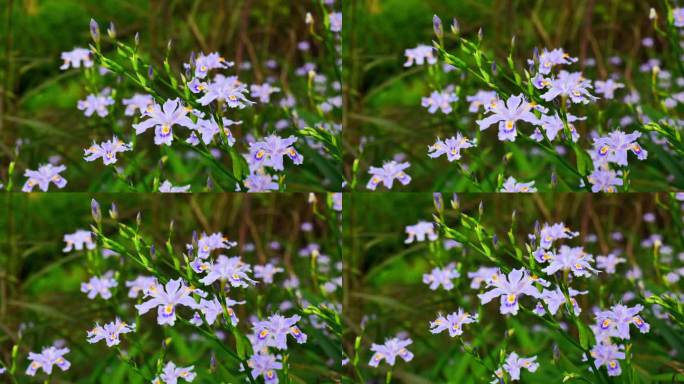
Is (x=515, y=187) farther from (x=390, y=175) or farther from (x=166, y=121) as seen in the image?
(x=166, y=121)

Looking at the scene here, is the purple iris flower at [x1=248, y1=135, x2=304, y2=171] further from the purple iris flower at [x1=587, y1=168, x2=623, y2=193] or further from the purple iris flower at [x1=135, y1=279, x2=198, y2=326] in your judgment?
the purple iris flower at [x1=587, y1=168, x2=623, y2=193]

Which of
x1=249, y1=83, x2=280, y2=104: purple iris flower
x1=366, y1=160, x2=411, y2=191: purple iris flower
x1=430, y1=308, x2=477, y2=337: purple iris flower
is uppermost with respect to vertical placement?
x1=249, y1=83, x2=280, y2=104: purple iris flower

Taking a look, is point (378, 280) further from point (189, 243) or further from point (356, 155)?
point (189, 243)

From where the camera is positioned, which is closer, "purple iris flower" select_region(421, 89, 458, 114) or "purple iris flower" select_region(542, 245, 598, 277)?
"purple iris flower" select_region(542, 245, 598, 277)

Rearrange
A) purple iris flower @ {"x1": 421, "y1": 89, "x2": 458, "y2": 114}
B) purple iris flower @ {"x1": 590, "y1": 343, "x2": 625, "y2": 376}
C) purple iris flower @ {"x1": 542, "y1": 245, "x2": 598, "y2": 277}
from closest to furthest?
purple iris flower @ {"x1": 542, "y1": 245, "x2": 598, "y2": 277}, purple iris flower @ {"x1": 590, "y1": 343, "x2": 625, "y2": 376}, purple iris flower @ {"x1": 421, "y1": 89, "x2": 458, "y2": 114}

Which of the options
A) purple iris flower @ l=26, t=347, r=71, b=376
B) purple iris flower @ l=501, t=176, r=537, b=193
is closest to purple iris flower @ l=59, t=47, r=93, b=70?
purple iris flower @ l=26, t=347, r=71, b=376

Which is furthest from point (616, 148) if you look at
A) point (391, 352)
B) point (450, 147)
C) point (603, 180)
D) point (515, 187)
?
point (391, 352)

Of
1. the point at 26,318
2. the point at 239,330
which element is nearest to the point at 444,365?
the point at 239,330
